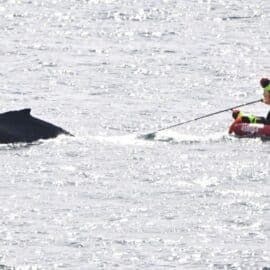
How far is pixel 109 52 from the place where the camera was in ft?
285

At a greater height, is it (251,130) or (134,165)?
(134,165)

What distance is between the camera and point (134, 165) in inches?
1820

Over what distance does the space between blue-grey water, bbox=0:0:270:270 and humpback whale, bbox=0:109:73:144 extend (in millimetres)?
404

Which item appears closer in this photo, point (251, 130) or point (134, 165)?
point (134, 165)

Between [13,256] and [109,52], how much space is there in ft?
169

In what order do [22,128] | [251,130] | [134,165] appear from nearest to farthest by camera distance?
[134,165]
[22,128]
[251,130]

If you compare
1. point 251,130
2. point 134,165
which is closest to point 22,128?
point 134,165

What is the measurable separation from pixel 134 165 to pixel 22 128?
16.6 feet

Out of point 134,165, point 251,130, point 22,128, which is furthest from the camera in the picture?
point 251,130

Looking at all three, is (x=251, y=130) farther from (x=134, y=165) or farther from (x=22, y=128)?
(x=22, y=128)

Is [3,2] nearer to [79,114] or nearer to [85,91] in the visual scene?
[85,91]

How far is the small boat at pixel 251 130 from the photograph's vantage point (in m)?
50.8

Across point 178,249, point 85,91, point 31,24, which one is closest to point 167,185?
point 178,249

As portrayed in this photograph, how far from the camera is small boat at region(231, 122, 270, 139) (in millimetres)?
50781
